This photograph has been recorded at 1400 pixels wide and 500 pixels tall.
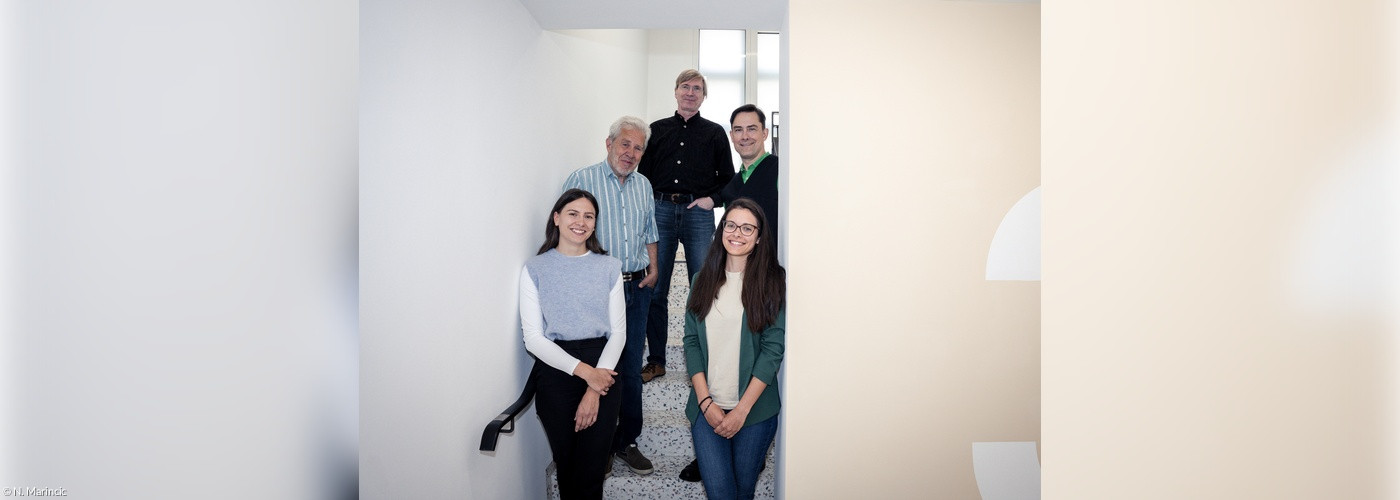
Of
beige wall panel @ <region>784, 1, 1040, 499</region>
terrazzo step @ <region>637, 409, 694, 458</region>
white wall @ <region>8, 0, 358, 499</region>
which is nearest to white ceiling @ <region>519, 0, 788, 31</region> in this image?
beige wall panel @ <region>784, 1, 1040, 499</region>

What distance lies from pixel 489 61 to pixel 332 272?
178cm

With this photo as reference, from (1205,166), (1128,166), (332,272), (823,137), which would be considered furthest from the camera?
(823,137)

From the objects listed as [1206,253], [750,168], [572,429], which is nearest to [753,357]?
[572,429]

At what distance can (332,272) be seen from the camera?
89 cm

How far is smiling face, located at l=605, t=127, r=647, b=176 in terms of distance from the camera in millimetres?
3416

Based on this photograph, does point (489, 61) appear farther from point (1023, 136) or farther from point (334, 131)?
point (1023, 136)

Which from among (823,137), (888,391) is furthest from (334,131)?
(888,391)

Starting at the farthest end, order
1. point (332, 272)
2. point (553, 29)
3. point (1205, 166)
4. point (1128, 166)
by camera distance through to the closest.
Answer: point (553, 29), point (332, 272), point (1128, 166), point (1205, 166)

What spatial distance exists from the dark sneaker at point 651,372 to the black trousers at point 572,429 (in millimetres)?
938

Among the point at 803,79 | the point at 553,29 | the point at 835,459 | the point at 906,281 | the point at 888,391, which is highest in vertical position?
the point at 553,29

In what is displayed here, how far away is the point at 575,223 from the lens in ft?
9.68

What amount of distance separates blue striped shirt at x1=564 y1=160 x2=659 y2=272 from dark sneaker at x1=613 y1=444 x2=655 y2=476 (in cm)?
84

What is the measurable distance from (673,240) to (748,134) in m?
0.75

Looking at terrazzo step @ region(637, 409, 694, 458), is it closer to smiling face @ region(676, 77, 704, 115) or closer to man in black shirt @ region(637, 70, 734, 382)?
man in black shirt @ region(637, 70, 734, 382)
